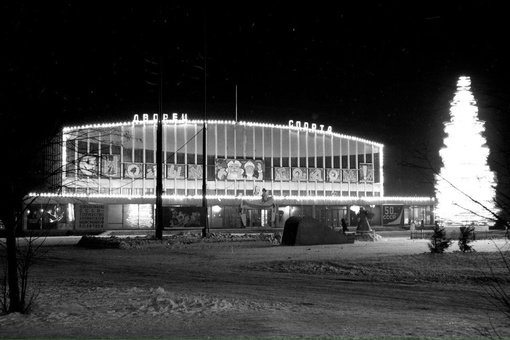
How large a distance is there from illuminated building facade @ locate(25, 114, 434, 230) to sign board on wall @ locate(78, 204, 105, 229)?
0.26 ft

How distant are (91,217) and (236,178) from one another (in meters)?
14.5

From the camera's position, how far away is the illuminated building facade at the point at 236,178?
51.1 m

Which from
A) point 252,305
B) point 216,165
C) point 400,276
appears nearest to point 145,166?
point 216,165

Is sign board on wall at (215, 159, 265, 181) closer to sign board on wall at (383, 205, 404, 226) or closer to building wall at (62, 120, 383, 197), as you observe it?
building wall at (62, 120, 383, 197)

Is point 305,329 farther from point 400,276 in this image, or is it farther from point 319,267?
point 319,267

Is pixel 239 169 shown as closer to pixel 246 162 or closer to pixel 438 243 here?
pixel 246 162

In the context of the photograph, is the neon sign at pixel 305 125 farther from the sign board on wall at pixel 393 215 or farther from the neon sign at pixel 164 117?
the neon sign at pixel 164 117

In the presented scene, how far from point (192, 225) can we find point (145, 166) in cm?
833

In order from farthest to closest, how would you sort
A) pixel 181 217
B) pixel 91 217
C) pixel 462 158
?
pixel 181 217, pixel 91 217, pixel 462 158

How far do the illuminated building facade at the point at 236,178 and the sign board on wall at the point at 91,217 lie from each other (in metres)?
0.08

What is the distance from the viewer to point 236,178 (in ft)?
186

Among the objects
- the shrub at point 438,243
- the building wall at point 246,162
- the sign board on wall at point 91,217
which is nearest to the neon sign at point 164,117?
the building wall at point 246,162

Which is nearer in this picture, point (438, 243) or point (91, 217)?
point (438, 243)

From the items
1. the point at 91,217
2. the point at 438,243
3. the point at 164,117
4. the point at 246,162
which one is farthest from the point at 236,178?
the point at 438,243
